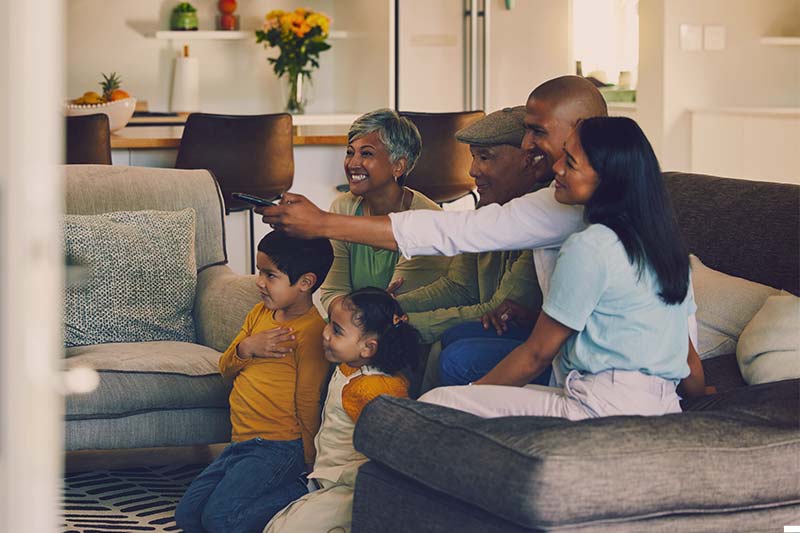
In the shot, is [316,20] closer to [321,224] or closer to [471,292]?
[471,292]

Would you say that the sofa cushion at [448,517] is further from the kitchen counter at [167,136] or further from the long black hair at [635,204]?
the kitchen counter at [167,136]

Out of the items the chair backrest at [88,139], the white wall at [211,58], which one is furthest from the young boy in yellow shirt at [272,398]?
the white wall at [211,58]

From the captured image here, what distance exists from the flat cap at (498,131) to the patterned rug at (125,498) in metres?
1.16

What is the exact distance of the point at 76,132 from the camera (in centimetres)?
462

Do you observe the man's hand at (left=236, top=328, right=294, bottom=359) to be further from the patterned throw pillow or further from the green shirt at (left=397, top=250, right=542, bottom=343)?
the patterned throw pillow

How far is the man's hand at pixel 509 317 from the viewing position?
2.63m

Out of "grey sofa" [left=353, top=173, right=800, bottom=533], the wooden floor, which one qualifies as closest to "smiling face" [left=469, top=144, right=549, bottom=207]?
"grey sofa" [left=353, top=173, right=800, bottom=533]

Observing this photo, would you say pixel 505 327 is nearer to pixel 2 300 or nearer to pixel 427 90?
pixel 2 300

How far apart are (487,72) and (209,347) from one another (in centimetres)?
366

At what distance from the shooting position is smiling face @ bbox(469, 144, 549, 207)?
2703 mm

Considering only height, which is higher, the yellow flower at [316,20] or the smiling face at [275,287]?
the yellow flower at [316,20]

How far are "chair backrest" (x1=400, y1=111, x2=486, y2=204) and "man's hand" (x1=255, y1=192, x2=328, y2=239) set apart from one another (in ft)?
9.03

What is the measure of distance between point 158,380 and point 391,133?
863mm

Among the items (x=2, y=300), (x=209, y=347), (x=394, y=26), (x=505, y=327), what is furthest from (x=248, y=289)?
(x=394, y=26)
